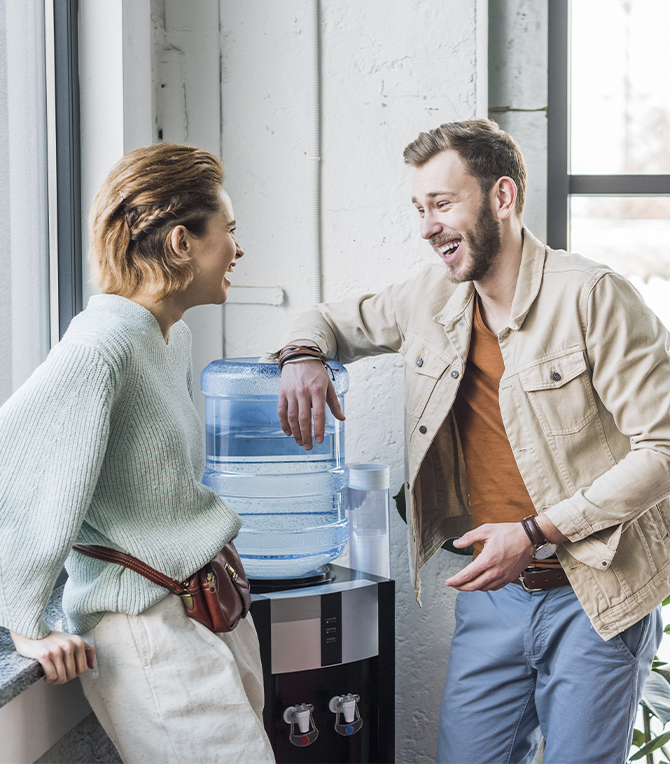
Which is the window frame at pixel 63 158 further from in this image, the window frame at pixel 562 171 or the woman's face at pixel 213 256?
the window frame at pixel 562 171

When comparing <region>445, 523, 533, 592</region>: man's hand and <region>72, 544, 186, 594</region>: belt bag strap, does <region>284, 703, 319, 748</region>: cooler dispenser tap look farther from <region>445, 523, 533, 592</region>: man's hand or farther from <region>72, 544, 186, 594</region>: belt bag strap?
<region>72, 544, 186, 594</region>: belt bag strap

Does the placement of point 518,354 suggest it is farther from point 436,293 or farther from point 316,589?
point 316,589

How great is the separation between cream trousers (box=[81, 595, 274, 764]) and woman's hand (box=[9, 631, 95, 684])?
6cm

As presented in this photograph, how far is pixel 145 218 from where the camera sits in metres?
1.10

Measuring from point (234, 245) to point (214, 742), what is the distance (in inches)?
31.2

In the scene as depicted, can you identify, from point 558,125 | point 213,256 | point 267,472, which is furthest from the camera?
point 558,125

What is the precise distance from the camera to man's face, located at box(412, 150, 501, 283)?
1.49 m

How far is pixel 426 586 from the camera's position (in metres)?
2.01

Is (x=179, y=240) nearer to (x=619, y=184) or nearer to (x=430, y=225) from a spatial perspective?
(x=430, y=225)

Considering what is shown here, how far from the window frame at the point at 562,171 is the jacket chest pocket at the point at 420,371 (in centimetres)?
75

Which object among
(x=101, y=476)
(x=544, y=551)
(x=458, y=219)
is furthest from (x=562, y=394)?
(x=101, y=476)

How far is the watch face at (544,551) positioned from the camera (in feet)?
4.45

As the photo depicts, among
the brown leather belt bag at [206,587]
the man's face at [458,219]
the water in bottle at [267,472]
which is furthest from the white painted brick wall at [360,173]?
the brown leather belt bag at [206,587]

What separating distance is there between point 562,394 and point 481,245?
14.0 inches
